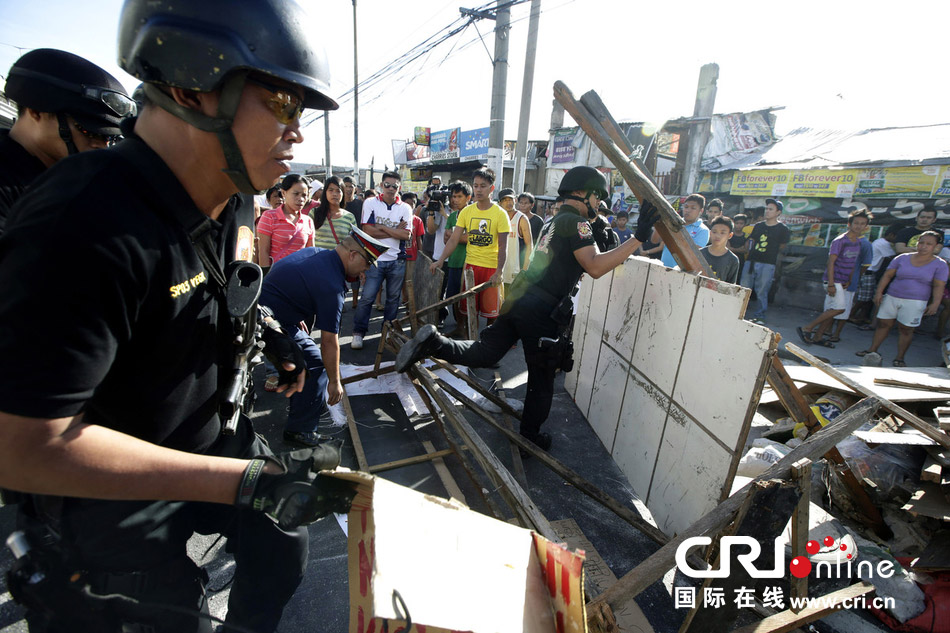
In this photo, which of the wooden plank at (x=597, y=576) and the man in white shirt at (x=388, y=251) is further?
the man in white shirt at (x=388, y=251)

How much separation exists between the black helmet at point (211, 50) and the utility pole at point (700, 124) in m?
15.0

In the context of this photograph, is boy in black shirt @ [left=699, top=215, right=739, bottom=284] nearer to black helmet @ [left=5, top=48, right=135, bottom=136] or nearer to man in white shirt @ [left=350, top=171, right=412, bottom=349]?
man in white shirt @ [left=350, top=171, right=412, bottom=349]

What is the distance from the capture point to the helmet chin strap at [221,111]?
1013 mm

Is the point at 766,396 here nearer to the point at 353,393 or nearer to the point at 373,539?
the point at 353,393

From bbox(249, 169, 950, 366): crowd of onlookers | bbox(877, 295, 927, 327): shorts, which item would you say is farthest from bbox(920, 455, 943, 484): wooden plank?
bbox(877, 295, 927, 327): shorts

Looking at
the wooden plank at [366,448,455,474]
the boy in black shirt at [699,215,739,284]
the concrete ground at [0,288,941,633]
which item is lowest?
the concrete ground at [0,288,941,633]

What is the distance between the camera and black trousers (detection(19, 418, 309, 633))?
41.3 inches

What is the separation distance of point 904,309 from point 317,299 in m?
7.62

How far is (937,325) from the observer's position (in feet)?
26.8

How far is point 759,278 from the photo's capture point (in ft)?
25.9

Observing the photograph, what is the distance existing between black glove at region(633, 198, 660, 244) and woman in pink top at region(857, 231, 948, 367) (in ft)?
18.1

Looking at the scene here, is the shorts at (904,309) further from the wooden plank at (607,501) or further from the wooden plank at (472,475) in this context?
the wooden plank at (472,475)

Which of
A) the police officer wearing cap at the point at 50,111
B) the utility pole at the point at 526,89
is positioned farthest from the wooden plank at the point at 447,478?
the utility pole at the point at 526,89

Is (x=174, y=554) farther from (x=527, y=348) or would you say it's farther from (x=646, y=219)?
(x=646, y=219)
